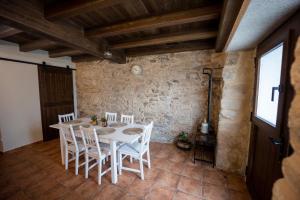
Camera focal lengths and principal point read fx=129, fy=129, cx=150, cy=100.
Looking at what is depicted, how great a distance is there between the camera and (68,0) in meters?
1.41

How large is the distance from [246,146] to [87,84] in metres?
4.29

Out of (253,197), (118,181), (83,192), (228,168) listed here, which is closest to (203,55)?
(228,168)

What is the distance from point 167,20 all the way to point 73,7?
1.07m

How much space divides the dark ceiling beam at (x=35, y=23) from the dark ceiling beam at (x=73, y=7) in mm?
107

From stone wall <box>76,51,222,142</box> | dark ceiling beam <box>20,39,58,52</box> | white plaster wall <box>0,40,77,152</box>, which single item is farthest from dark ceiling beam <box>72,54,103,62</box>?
dark ceiling beam <box>20,39,58,52</box>

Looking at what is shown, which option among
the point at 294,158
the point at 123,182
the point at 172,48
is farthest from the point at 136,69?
the point at 294,158

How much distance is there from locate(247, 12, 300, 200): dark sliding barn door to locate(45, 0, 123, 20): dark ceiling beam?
1.54m

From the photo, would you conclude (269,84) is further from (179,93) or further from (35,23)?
(35,23)

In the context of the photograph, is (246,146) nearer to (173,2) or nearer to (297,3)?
(297,3)

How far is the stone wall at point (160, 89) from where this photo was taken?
9.61ft

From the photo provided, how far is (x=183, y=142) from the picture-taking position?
3.00 m

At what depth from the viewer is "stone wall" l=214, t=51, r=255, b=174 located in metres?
1.96

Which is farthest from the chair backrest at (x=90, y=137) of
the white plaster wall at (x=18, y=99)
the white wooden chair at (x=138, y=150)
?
the white plaster wall at (x=18, y=99)

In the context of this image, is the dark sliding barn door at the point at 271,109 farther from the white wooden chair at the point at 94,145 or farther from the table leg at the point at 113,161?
the white wooden chair at the point at 94,145
